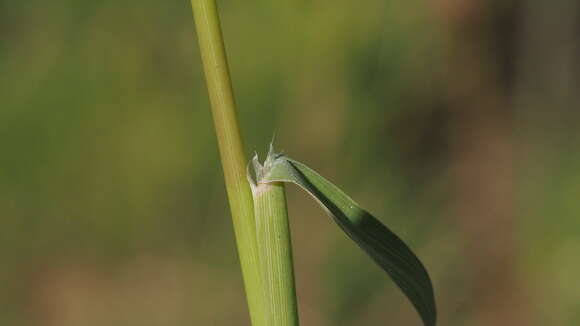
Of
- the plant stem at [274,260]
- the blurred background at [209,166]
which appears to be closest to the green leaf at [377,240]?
the plant stem at [274,260]

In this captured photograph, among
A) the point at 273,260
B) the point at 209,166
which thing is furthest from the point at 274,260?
the point at 209,166

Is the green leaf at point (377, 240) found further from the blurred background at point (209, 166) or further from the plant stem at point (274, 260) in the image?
the blurred background at point (209, 166)

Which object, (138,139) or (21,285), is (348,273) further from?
(21,285)

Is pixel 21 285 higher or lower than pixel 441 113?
lower

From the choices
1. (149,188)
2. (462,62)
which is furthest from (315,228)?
(462,62)

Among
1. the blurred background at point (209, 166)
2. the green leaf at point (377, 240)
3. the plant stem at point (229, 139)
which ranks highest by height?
the plant stem at point (229, 139)

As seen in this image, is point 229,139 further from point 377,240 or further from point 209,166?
point 209,166
